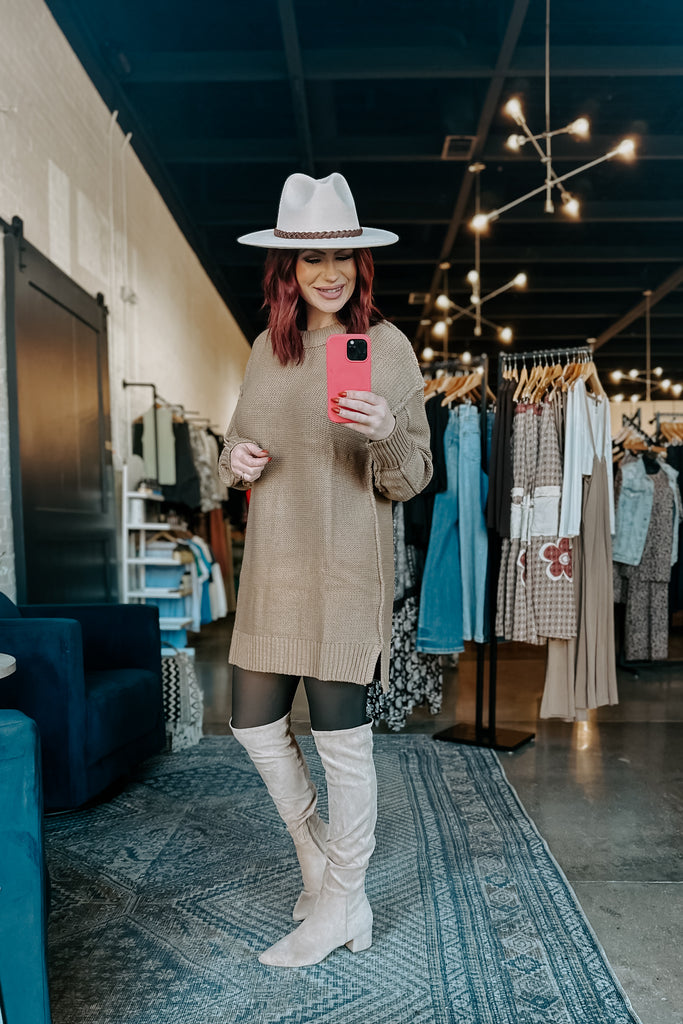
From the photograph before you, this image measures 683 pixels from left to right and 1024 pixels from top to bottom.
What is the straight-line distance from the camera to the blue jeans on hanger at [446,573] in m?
3.45

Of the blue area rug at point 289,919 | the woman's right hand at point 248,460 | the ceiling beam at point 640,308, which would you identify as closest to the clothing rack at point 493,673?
the blue area rug at point 289,919

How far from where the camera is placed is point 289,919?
1.87 m

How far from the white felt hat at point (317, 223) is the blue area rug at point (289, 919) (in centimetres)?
153

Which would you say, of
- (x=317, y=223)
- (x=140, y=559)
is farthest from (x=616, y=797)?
(x=140, y=559)

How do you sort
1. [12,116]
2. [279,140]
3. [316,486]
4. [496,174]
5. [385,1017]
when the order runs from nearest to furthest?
[385,1017]
[316,486]
[12,116]
[279,140]
[496,174]

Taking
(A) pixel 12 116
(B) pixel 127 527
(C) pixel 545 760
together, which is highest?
(A) pixel 12 116

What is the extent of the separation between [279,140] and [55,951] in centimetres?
543

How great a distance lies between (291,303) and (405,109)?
15.4ft

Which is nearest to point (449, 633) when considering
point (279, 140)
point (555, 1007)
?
point (555, 1007)

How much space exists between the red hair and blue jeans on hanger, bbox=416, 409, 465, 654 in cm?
178

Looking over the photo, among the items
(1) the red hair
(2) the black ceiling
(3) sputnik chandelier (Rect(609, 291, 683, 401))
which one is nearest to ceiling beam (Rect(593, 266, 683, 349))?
(2) the black ceiling

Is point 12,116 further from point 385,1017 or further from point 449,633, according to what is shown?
point 385,1017

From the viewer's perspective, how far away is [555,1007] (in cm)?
152

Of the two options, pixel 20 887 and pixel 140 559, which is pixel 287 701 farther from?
pixel 140 559
